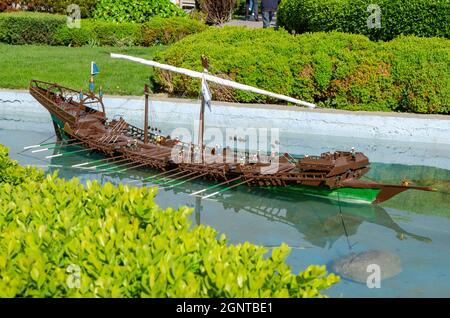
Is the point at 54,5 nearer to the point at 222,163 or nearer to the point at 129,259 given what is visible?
the point at 222,163

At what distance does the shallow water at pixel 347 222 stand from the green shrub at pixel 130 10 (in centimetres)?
1634

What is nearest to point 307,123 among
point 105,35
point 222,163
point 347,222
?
point 222,163

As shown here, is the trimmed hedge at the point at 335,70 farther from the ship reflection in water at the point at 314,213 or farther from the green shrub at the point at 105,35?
the green shrub at the point at 105,35

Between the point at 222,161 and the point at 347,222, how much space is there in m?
2.86

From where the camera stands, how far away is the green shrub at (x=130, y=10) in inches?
1203

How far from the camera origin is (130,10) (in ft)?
100

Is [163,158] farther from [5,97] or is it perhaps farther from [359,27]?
[359,27]

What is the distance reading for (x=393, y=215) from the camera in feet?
38.9

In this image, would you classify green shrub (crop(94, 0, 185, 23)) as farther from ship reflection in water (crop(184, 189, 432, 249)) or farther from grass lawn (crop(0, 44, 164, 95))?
ship reflection in water (crop(184, 189, 432, 249))

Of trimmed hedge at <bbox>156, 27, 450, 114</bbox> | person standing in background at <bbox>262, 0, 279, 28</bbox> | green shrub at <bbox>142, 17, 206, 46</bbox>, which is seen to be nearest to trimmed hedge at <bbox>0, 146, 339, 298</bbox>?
trimmed hedge at <bbox>156, 27, 450, 114</bbox>

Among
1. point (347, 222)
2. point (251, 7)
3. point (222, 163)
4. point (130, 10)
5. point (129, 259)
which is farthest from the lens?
point (251, 7)

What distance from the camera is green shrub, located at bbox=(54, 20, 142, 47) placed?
28.8 metres

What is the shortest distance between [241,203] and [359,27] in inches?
454
